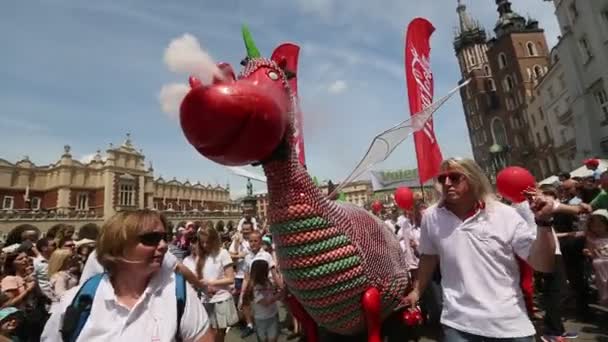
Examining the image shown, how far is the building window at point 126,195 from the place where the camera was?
35969mm

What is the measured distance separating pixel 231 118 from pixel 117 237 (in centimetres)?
73

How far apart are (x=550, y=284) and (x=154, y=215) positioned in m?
4.41

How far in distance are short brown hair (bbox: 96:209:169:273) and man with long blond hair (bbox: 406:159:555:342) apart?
1598mm

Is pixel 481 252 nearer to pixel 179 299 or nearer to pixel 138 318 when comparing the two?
pixel 179 299

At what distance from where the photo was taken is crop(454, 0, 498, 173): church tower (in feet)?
162

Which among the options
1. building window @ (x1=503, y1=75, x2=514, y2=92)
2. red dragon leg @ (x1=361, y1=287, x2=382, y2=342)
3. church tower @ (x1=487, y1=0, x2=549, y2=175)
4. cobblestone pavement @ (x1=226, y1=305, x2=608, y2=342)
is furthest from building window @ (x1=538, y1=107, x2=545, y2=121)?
red dragon leg @ (x1=361, y1=287, x2=382, y2=342)

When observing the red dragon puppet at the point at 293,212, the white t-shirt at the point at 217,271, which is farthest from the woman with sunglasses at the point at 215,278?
the red dragon puppet at the point at 293,212

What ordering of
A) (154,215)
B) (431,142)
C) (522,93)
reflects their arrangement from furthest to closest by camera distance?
(522,93)
(431,142)
(154,215)

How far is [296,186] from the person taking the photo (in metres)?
2.01

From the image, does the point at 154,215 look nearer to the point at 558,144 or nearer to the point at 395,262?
the point at 395,262

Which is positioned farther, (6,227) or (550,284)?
(6,227)

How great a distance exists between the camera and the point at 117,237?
1486 millimetres

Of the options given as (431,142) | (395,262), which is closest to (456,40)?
(431,142)

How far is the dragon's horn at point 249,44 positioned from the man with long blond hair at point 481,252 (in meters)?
1.44
